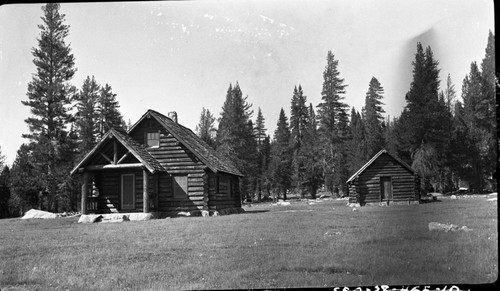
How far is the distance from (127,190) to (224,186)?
5.51 m

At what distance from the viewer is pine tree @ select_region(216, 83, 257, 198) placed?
10762mm

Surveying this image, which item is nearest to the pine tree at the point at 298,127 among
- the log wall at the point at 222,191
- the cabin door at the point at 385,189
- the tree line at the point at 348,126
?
the tree line at the point at 348,126

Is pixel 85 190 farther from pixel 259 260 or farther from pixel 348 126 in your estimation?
pixel 259 260

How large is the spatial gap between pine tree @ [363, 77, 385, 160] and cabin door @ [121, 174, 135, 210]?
449 inches

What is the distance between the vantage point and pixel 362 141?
14.9 meters

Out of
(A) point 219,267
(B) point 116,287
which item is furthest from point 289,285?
(B) point 116,287

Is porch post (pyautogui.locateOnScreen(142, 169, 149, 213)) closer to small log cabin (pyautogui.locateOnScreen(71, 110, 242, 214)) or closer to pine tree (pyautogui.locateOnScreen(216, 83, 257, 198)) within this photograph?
small log cabin (pyautogui.locateOnScreen(71, 110, 242, 214))

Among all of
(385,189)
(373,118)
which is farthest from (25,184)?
(373,118)

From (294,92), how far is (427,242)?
450 centimetres

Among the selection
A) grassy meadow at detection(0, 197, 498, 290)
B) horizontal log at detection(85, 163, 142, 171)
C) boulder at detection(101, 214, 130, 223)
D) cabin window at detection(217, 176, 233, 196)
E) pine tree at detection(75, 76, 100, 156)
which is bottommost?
boulder at detection(101, 214, 130, 223)

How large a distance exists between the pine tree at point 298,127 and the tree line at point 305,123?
1.5 inches

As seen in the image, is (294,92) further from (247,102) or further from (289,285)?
(289,285)

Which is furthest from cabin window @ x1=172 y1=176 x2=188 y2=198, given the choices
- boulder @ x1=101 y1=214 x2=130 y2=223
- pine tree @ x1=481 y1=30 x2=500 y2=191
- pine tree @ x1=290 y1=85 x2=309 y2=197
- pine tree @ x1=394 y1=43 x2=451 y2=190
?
pine tree @ x1=481 y1=30 x2=500 y2=191

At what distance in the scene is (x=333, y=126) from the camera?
1356 centimetres
